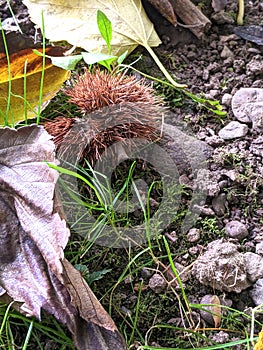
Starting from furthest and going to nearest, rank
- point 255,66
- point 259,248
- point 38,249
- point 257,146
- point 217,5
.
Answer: point 217,5
point 255,66
point 257,146
point 259,248
point 38,249

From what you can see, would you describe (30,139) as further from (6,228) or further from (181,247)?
(181,247)

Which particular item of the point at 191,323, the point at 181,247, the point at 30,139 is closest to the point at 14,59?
the point at 30,139

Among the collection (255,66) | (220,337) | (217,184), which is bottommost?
(220,337)

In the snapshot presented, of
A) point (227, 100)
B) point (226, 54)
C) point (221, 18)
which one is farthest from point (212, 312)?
point (221, 18)

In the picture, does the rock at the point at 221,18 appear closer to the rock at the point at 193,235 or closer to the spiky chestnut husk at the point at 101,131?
the spiky chestnut husk at the point at 101,131

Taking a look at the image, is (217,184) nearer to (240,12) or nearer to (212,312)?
(212,312)

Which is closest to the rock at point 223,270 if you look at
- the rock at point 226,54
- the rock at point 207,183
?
the rock at point 207,183

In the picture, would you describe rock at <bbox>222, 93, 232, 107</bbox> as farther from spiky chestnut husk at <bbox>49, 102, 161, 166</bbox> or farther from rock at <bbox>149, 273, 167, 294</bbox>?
rock at <bbox>149, 273, 167, 294</bbox>
